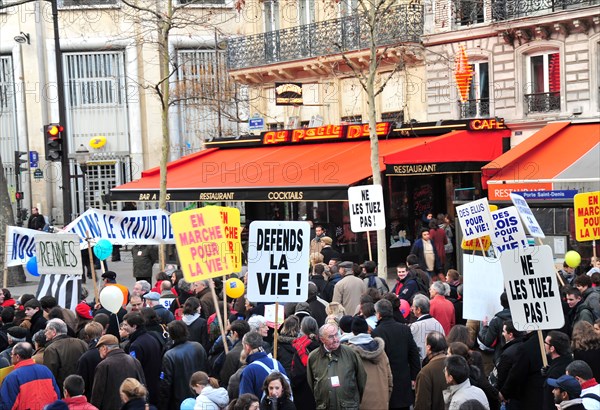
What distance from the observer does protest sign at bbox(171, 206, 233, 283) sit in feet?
38.8

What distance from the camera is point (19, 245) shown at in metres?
16.2

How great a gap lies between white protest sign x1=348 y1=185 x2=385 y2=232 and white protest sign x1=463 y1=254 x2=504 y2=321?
543cm

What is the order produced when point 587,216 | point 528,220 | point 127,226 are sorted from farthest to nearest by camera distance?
point 127,226, point 587,216, point 528,220

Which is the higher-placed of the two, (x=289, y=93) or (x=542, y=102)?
(x=289, y=93)

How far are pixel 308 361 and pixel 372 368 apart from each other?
620mm

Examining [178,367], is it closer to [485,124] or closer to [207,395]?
[207,395]

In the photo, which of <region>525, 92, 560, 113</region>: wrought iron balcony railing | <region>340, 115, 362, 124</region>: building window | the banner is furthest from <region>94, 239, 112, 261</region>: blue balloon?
<region>340, 115, 362, 124</region>: building window

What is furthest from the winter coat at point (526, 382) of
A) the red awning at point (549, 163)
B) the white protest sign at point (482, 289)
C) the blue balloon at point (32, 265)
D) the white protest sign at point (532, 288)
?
the red awning at point (549, 163)

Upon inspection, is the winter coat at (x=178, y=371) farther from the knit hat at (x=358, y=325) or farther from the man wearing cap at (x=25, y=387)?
the knit hat at (x=358, y=325)

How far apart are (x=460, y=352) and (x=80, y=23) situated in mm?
36538

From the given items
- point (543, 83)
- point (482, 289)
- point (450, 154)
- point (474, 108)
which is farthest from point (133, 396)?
point (474, 108)

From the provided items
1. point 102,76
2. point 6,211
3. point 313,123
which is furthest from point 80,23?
point 6,211

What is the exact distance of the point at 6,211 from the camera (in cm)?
2472

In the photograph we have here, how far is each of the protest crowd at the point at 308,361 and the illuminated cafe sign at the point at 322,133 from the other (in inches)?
575
